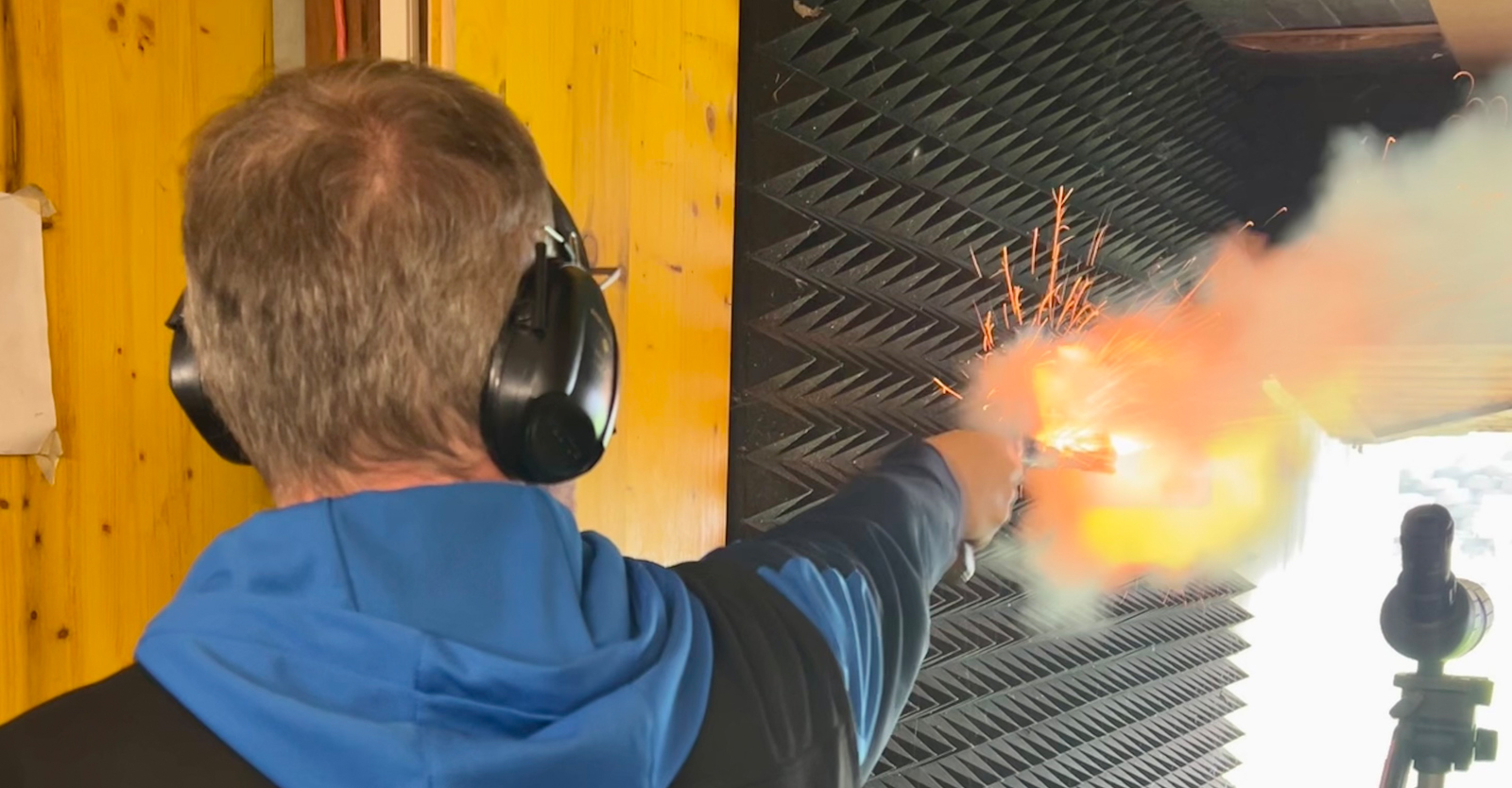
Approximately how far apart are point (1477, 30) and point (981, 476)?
0.83 metres

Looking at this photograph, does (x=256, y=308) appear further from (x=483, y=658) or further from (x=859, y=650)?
(x=859, y=650)

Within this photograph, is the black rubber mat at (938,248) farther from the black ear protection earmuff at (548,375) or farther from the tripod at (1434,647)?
the black ear protection earmuff at (548,375)

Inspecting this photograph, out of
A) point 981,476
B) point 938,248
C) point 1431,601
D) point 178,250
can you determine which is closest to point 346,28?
point 178,250

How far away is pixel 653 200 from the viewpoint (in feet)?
5.53

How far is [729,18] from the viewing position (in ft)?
5.70

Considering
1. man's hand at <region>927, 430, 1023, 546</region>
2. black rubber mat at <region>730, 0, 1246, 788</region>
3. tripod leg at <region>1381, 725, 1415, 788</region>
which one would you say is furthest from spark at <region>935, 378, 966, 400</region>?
tripod leg at <region>1381, 725, 1415, 788</region>

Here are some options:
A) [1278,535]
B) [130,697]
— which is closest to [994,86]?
[1278,535]

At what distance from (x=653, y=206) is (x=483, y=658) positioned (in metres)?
1.09

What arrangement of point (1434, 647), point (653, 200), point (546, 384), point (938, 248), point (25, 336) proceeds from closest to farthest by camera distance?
point (546, 384)
point (25, 336)
point (1434, 647)
point (653, 200)
point (938, 248)

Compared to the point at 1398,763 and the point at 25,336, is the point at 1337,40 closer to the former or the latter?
the point at 1398,763

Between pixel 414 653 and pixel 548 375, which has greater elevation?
pixel 548 375

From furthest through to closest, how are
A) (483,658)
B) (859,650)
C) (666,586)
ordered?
(859,650)
(666,586)
(483,658)

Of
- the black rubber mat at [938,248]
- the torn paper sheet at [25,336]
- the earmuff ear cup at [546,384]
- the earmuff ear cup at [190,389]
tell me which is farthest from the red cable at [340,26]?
the earmuff ear cup at [546,384]

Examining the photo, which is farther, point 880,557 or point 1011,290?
point 1011,290
